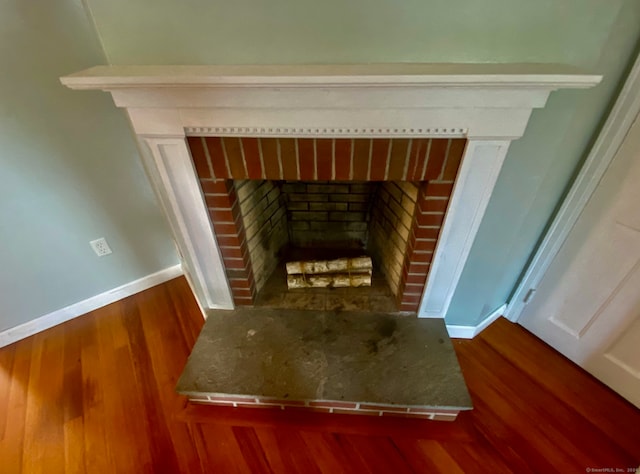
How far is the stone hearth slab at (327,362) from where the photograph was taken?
1213mm

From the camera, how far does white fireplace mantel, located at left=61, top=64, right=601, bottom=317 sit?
0.81 meters

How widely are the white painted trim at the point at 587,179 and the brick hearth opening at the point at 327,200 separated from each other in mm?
585

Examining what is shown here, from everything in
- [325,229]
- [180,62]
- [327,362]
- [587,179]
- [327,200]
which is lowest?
[327,362]

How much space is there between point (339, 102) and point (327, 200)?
92 cm

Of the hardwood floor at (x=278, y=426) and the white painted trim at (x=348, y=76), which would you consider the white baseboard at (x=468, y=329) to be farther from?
the white painted trim at (x=348, y=76)

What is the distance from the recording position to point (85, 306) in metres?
1.77

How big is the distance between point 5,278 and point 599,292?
9.19ft

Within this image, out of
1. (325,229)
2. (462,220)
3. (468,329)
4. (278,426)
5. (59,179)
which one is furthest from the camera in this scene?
(325,229)

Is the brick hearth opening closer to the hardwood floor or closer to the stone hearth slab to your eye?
the stone hearth slab

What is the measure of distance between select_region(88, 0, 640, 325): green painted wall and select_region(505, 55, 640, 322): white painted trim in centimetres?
10

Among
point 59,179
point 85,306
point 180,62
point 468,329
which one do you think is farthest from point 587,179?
point 85,306

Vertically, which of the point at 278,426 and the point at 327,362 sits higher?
the point at 327,362

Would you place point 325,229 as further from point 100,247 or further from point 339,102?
point 100,247

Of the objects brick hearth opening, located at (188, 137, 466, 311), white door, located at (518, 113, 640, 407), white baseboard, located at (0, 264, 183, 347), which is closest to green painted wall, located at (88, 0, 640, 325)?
brick hearth opening, located at (188, 137, 466, 311)
